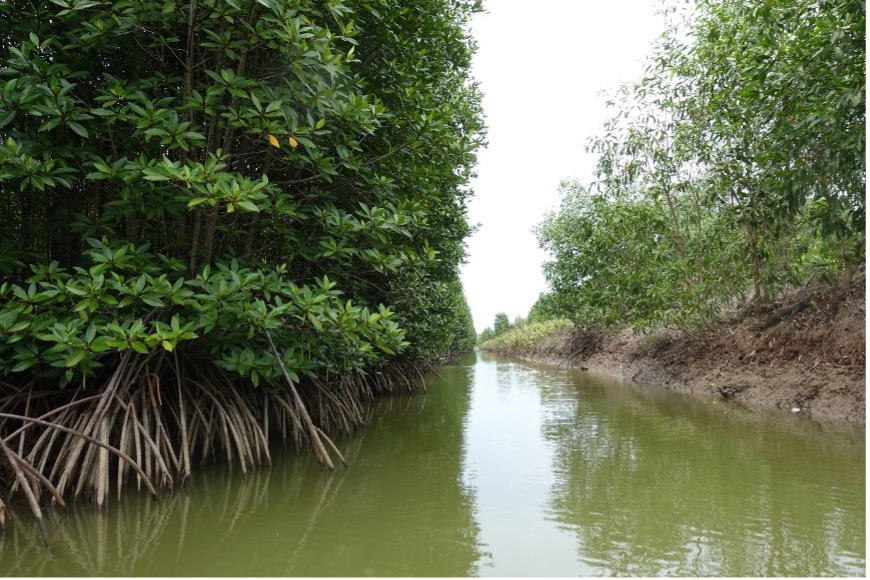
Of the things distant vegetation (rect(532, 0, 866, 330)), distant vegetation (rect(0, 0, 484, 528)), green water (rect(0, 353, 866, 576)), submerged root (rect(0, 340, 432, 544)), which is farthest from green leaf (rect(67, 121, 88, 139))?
distant vegetation (rect(532, 0, 866, 330))

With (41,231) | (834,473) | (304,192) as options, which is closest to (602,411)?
(834,473)

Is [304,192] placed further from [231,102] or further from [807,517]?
[807,517]

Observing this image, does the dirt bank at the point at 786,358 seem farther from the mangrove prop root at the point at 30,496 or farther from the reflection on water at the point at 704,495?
the mangrove prop root at the point at 30,496

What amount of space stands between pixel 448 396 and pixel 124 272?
9.70 metres

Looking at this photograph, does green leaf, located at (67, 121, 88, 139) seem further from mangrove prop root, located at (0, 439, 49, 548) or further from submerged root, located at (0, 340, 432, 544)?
mangrove prop root, located at (0, 439, 49, 548)

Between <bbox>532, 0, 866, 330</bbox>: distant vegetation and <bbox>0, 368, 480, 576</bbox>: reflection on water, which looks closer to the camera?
<bbox>0, 368, 480, 576</bbox>: reflection on water

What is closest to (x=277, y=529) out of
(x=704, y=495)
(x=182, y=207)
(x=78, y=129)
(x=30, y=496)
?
(x=30, y=496)

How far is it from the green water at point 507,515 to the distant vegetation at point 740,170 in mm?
2732

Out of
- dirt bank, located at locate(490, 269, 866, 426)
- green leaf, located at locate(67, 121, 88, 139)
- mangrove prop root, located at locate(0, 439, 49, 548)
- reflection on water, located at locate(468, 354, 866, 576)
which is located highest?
green leaf, located at locate(67, 121, 88, 139)

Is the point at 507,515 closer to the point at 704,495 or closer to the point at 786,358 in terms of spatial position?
the point at 704,495

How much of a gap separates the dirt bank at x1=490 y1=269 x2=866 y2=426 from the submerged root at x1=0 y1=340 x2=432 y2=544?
24.2 ft

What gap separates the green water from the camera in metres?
3.34

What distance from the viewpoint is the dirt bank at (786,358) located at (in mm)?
8383

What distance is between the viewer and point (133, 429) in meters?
4.84
